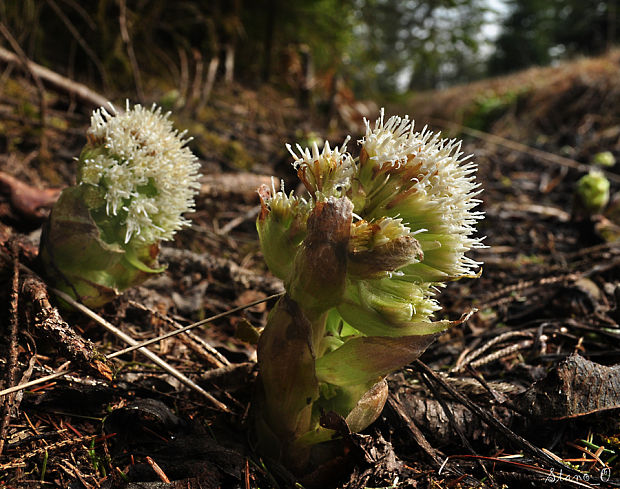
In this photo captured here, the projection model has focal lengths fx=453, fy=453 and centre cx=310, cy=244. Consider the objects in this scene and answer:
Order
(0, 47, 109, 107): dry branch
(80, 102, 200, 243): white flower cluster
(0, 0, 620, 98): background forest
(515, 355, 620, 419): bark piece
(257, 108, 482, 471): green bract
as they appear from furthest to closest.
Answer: (0, 0, 620, 98): background forest → (0, 47, 109, 107): dry branch → (80, 102, 200, 243): white flower cluster → (515, 355, 620, 419): bark piece → (257, 108, 482, 471): green bract

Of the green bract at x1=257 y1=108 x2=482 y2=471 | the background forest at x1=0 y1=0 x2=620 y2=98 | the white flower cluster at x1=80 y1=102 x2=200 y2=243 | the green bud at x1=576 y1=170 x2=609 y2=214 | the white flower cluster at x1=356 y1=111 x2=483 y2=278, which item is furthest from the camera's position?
the background forest at x1=0 y1=0 x2=620 y2=98

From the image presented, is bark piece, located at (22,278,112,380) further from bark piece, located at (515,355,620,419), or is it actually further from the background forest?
the background forest

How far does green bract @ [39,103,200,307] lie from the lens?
199cm

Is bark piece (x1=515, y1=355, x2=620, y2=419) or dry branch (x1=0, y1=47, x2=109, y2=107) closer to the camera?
bark piece (x1=515, y1=355, x2=620, y2=419)

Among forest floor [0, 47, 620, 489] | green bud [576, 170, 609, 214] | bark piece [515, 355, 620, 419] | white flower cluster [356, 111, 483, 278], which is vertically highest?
white flower cluster [356, 111, 483, 278]

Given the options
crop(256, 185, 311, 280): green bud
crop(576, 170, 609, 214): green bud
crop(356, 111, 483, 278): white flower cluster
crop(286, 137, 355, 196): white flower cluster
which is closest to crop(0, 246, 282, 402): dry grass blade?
crop(256, 185, 311, 280): green bud

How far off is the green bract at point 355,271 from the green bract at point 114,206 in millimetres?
703

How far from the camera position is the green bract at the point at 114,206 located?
6.54ft

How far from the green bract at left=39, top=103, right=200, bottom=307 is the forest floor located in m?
0.17

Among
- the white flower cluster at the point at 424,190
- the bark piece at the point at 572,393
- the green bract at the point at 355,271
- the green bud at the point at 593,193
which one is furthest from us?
the green bud at the point at 593,193

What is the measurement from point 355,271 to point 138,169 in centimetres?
113

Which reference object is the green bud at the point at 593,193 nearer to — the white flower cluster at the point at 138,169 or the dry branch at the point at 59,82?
the white flower cluster at the point at 138,169

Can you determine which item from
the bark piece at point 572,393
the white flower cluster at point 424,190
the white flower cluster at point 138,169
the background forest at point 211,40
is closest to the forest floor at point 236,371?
the bark piece at point 572,393

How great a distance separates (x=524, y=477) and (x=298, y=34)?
25.6 ft
